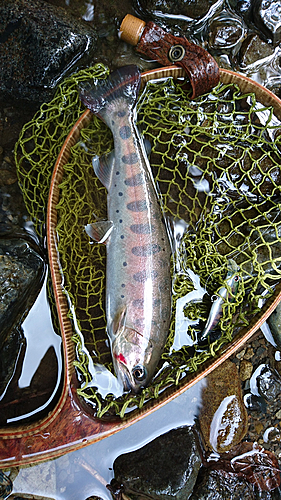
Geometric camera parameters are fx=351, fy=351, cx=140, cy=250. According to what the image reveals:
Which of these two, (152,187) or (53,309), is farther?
(53,309)

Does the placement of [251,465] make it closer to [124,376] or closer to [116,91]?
[124,376]

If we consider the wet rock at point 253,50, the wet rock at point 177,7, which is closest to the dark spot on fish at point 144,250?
the wet rock at point 253,50

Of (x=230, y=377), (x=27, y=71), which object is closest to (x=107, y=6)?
(x=27, y=71)

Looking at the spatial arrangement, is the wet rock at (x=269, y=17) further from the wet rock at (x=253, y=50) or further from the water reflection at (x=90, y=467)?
the water reflection at (x=90, y=467)

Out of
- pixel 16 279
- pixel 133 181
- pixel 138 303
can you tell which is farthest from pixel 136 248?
pixel 16 279

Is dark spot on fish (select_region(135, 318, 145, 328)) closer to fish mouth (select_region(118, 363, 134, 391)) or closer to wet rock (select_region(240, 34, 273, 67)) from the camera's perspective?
fish mouth (select_region(118, 363, 134, 391))

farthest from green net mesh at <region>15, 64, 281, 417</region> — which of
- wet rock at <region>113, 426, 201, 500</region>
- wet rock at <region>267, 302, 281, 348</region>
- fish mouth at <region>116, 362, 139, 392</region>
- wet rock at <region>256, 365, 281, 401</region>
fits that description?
wet rock at <region>256, 365, 281, 401</region>

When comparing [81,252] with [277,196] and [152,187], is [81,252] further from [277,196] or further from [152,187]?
[277,196]
